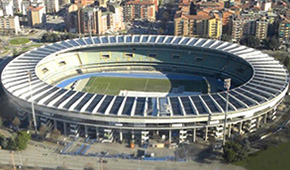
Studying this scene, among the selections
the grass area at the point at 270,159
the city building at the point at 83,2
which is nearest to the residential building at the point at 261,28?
the grass area at the point at 270,159

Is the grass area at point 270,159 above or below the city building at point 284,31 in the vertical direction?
below

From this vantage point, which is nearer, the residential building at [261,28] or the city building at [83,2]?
the residential building at [261,28]

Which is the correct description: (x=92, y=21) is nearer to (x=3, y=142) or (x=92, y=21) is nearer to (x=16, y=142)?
(x=3, y=142)

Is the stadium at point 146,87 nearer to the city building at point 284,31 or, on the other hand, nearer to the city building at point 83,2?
the city building at point 284,31

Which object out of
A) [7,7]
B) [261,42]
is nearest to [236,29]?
[261,42]

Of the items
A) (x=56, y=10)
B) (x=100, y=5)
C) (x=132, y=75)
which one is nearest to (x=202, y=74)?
(x=132, y=75)

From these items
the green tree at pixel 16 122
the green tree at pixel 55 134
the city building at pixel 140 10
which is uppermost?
the city building at pixel 140 10
